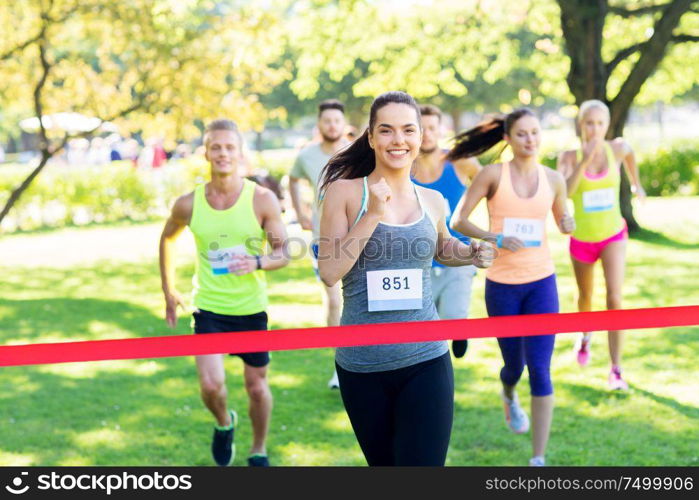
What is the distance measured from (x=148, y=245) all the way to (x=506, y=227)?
12836mm

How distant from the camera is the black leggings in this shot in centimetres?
343

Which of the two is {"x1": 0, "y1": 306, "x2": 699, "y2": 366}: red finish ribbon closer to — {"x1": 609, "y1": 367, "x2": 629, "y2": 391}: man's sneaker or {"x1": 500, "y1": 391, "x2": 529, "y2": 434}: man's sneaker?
{"x1": 500, "y1": 391, "x2": 529, "y2": 434}: man's sneaker

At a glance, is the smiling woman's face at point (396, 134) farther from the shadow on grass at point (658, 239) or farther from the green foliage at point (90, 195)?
the green foliage at point (90, 195)

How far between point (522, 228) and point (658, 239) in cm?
1026

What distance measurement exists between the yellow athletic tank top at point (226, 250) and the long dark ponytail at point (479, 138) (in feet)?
5.93

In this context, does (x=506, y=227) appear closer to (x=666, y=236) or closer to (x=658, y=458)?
(x=658, y=458)

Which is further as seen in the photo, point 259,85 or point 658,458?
point 259,85

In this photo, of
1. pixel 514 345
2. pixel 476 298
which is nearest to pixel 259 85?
pixel 476 298

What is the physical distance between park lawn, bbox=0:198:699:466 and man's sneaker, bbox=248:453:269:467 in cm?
15

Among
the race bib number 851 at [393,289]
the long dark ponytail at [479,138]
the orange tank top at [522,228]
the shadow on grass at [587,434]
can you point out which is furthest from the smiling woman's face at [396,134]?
the long dark ponytail at [479,138]

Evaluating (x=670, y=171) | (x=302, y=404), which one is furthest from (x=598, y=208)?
(x=670, y=171)

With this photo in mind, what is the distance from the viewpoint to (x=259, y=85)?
13406 millimetres

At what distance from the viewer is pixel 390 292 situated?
11.3ft

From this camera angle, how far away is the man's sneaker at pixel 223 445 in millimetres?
5402
